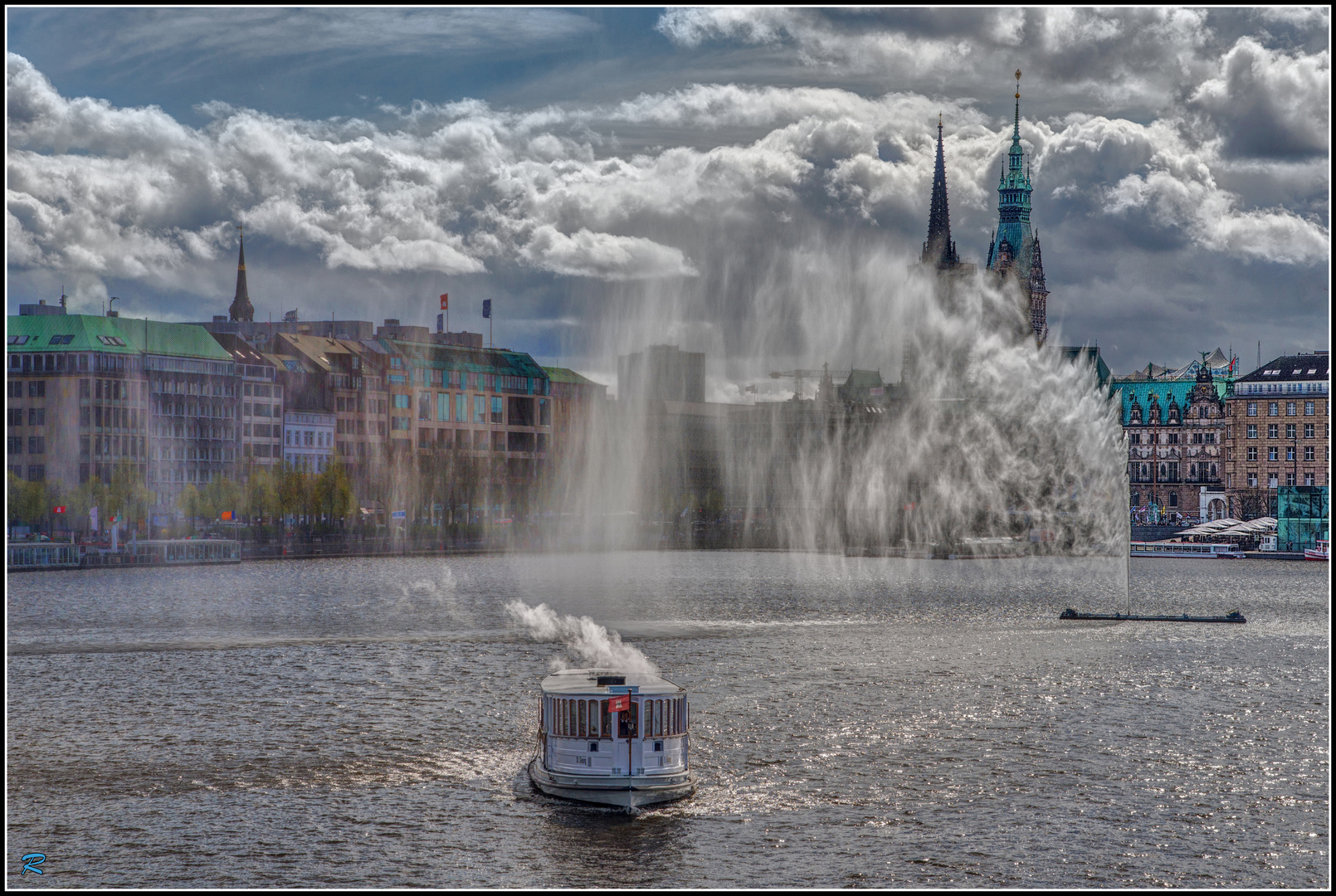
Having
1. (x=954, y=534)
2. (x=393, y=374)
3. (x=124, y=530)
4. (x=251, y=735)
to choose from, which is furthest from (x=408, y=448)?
(x=251, y=735)

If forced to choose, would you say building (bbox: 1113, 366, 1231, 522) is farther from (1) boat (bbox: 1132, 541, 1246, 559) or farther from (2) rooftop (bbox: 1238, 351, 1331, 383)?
(1) boat (bbox: 1132, 541, 1246, 559)

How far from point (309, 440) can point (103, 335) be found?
2647 cm

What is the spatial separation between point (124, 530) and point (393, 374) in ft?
165

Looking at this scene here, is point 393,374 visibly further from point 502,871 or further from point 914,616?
point 502,871

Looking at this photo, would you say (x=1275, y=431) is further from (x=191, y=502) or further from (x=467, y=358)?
(x=191, y=502)

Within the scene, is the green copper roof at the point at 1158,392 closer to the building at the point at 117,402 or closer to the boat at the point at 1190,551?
the boat at the point at 1190,551

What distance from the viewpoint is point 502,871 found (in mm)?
28562

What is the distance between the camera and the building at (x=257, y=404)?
150 m

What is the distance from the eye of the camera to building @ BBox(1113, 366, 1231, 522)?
175 meters

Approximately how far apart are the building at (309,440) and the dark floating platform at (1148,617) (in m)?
94.4

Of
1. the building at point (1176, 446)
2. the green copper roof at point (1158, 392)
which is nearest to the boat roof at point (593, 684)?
the building at point (1176, 446)

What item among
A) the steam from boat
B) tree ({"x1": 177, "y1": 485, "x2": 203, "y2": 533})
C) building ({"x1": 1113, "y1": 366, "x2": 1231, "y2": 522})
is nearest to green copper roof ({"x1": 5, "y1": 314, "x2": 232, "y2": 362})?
tree ({"x1": 177, "y1": 485, "x2": 203, "y2": 533})

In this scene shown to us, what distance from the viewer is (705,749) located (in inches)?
1566

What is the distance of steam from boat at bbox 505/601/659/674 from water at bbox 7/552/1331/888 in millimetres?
1432
